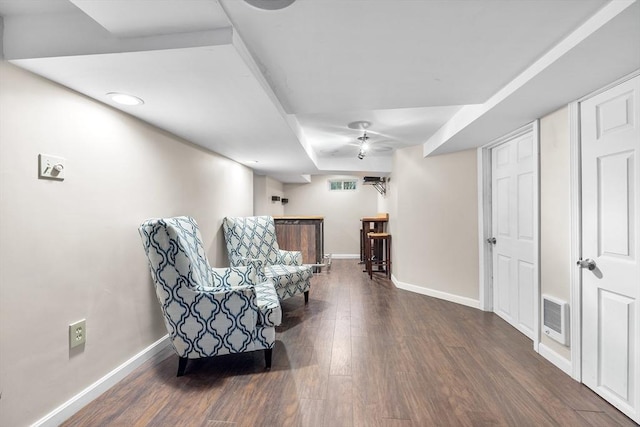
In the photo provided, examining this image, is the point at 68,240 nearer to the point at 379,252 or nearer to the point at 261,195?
the point at 261,195

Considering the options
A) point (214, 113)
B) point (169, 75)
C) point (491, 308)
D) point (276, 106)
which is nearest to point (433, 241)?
point (491, 308)

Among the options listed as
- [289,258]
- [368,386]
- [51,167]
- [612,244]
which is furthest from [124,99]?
[612,244]

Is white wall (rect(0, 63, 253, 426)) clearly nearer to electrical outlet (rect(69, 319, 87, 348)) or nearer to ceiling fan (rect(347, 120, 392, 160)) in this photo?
electrical outlet (rect(69, 319, 87, 348))

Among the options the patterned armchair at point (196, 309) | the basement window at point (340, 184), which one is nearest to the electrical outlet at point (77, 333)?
the patterned armchair at point (196, 309)

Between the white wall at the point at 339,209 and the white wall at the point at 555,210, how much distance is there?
4.76 meters

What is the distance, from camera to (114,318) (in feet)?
6.36

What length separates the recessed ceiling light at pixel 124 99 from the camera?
5.63 feet

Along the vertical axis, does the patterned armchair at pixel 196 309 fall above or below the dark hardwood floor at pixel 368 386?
above

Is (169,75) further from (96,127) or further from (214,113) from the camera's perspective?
(96,127)

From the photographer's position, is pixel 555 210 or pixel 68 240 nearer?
pixel 68 240

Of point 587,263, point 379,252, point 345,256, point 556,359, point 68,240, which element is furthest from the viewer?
point 345,256

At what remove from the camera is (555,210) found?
7.21 feet

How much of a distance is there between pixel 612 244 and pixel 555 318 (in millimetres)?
715

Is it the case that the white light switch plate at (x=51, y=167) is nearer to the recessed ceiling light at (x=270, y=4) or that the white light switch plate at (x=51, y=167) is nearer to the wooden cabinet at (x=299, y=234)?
the recessed ceiling light at (x=270, y=4)
